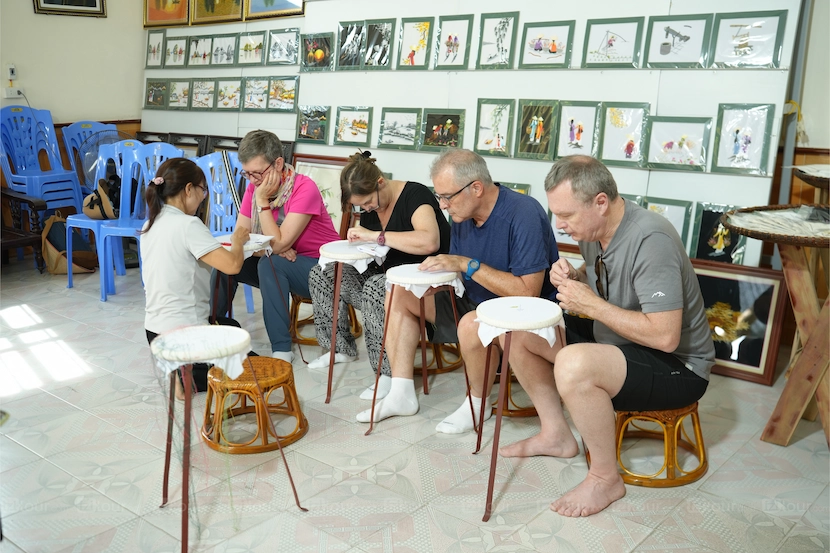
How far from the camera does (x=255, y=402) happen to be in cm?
280

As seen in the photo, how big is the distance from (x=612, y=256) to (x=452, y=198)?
675mm

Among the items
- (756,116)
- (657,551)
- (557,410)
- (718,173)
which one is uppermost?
(756,116)

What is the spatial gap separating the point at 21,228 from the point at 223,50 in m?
2.23

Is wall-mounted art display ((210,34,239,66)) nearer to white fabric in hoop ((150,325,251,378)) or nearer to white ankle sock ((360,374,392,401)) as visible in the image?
white ankle sock ((360,374,392,401))

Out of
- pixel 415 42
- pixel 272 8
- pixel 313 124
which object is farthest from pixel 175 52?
pixel 415 42

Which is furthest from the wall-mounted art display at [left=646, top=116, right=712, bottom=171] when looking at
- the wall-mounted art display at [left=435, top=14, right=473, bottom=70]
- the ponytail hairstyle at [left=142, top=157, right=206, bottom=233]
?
the ponytail hairstyle at [left=142, top=157, right=206, bottom=233]

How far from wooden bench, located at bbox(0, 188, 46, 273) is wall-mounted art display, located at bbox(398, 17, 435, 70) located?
293cm

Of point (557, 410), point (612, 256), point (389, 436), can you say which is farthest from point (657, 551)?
point (389, 436)

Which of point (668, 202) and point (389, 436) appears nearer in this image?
point (389, 436)

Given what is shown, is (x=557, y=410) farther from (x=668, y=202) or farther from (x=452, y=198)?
(x=668, y=202)

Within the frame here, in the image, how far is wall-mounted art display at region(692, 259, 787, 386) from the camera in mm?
3607

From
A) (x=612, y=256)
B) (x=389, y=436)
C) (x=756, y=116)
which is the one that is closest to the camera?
(x=612, y=256)

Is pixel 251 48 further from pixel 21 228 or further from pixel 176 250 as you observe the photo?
pixel 176 250

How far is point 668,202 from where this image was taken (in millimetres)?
3961
